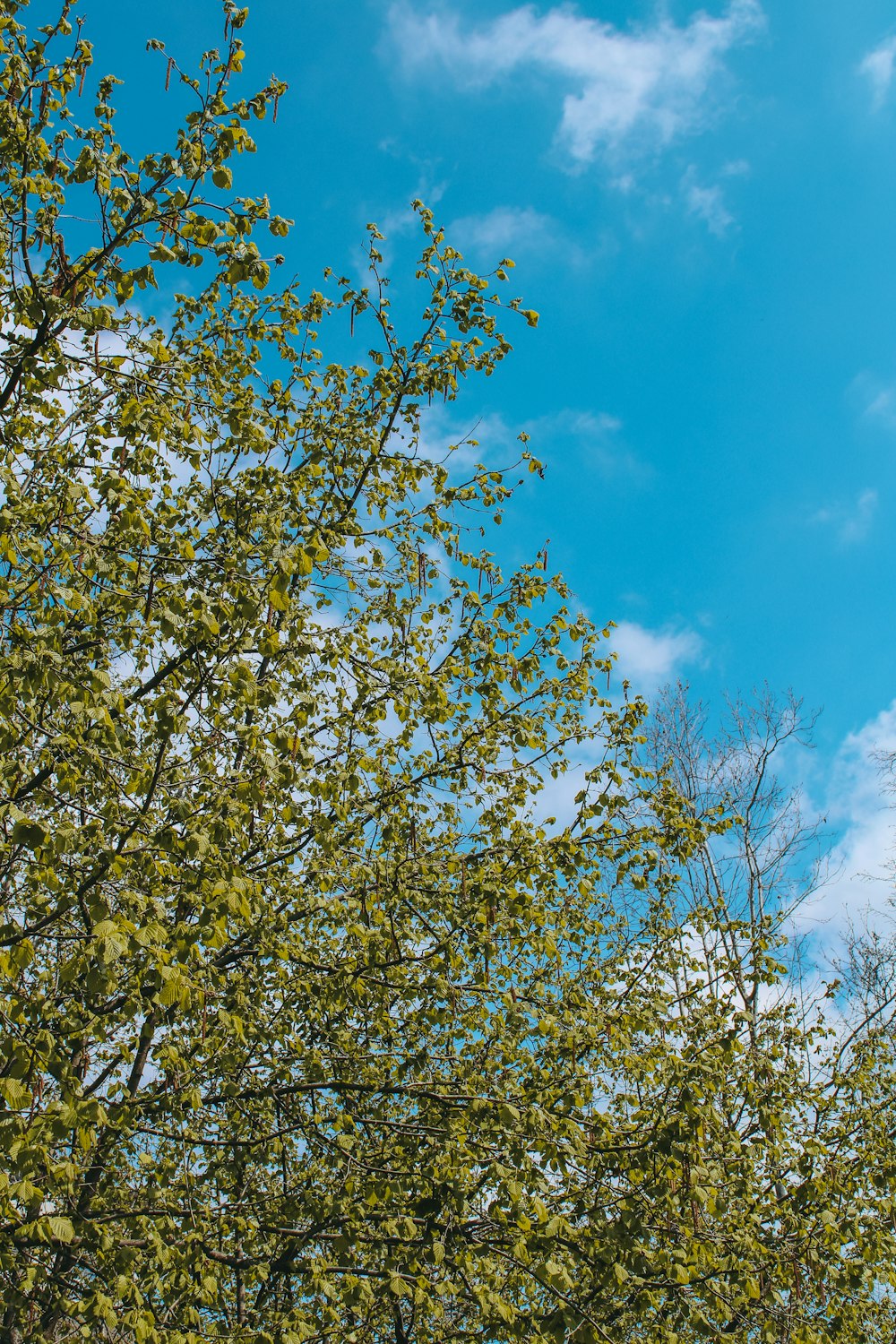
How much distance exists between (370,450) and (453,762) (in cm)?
307

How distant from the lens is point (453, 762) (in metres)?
8.85

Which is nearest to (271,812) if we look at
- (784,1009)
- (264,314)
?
(264,314)

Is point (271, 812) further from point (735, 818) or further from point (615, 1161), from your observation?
point (735, 818)

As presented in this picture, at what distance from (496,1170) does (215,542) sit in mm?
4915

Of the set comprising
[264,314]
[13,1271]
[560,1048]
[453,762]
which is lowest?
[13,1271]

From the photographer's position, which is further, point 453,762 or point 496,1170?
point 453,762

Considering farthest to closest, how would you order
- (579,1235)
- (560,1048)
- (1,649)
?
(560,1048), (579,1235), (1,649)

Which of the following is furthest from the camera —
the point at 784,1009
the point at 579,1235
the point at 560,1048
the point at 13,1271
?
the point at 784,1009

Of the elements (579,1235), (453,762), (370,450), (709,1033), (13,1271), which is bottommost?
(13,1271)

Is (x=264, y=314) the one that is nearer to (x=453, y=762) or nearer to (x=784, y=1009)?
(x=453, y=762)

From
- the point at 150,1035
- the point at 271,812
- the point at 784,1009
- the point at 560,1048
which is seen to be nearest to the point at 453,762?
the point at 271,812

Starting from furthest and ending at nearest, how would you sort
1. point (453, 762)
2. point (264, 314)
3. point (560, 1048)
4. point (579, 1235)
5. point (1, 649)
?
1. point (264, 314)
2. point (453, 762)
3. point (560, 1048)
4. point (579, 1235)
5. point (1, 649)

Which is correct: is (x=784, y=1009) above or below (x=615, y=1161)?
above

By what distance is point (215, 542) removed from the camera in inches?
305
